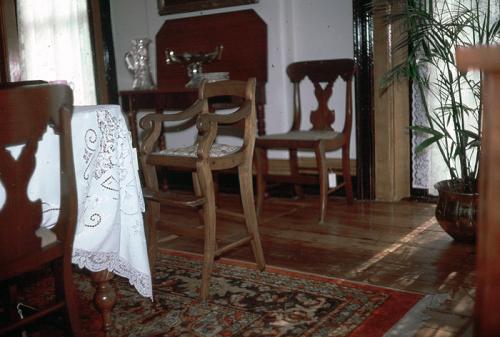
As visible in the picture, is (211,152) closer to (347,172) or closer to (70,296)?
(70,296)

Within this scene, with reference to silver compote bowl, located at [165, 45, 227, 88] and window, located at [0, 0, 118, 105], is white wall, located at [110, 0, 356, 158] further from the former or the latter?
window, located at [0, 0, 118, 105]

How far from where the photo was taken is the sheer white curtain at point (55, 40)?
197 inches

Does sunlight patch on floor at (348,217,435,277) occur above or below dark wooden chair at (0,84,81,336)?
below

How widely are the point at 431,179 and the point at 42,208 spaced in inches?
108

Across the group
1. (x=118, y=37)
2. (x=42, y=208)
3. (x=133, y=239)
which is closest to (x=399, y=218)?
(x=133, y=239)

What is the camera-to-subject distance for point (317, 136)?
3.50 metres

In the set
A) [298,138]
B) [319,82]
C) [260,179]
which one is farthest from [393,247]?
[319,82]

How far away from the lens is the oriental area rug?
6.62ft

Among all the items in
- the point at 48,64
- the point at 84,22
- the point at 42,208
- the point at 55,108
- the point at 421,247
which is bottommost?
the point at 421,247

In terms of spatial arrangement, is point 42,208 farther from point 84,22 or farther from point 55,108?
point 84,22

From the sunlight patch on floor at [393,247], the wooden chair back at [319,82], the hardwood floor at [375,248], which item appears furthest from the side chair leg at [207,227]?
the wooden chair back at [319,82]

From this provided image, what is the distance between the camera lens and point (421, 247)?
2.85 m

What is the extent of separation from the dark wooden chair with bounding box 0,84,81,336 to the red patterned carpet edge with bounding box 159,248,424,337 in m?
0.98

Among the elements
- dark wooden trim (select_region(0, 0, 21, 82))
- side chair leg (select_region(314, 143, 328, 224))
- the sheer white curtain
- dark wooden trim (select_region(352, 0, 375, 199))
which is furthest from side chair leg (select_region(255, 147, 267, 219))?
the sheer white curtain
